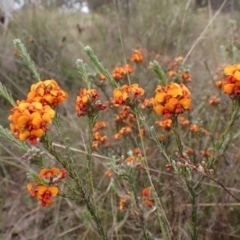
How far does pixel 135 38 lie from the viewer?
439 cm

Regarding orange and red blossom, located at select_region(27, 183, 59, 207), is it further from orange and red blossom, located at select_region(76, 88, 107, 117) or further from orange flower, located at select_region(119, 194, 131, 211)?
orange flower, located at select_region(119, 194, 131, 211)

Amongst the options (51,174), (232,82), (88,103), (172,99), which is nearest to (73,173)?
(51,174)

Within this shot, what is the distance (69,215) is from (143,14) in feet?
Answer: 10.2

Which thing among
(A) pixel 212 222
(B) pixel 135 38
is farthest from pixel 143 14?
(A) pixel 212 222

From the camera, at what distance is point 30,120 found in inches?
32.3

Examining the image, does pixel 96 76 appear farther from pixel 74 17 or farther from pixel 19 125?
pixel 74 17

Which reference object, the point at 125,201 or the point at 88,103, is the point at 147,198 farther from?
the point at 88,103

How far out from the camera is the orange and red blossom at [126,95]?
3.20ft

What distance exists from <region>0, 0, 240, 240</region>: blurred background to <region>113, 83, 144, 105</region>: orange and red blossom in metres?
0.34

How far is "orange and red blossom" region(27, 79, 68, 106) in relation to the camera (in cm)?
90

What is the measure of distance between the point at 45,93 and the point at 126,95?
7.5 inches

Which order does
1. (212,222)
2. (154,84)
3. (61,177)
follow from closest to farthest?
(61,177), (212,222), (154,84)

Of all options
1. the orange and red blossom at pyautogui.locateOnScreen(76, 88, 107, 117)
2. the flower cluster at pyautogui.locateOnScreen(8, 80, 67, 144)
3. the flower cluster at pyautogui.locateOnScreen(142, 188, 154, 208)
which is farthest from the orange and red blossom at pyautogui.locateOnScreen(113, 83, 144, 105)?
the flower cluster at pyautogui.locateOnScreen(142, 188, 154, 208)

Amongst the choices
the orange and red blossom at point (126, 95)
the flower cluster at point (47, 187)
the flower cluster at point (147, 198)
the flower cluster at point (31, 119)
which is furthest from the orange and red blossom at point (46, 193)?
the flower cluster at point (147, 198)
